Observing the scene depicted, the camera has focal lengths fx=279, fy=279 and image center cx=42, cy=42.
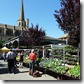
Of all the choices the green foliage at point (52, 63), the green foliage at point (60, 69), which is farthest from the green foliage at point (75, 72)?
the green foliage at point (52, 63)

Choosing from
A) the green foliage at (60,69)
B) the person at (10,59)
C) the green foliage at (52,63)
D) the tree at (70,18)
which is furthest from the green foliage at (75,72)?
the person at (10,59)

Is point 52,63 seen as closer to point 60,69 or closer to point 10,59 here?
point 60,69

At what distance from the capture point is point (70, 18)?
28.0 ft

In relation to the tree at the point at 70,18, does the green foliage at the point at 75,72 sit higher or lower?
lower

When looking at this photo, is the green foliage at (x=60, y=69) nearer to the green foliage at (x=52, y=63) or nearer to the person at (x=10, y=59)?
the green foliage at (x=52, y=63)

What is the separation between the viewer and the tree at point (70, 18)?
8.14 m

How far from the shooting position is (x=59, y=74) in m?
8.58

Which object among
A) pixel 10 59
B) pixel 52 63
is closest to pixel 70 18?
pixel 52 63

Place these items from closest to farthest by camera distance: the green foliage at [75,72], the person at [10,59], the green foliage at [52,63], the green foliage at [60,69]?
the green foliage at [75,72] → the green foliage at [60,69] → the green foliage at [52,63] → the person at [10,59]

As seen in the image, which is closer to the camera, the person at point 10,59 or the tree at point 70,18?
the tree at point 70,18

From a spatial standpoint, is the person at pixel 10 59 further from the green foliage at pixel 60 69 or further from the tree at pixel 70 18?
the tree at pixel 70 18

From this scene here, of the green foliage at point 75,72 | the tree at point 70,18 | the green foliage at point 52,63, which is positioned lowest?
the green foliage at point 75,72

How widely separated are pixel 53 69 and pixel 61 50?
10.2 ft

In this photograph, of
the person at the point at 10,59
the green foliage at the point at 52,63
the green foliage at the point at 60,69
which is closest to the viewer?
the green foliage at the point at 60,69
